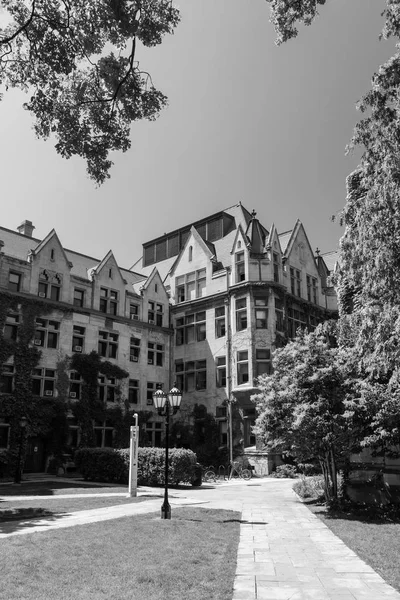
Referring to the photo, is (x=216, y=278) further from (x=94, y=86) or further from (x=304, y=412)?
(x=94, y=86)

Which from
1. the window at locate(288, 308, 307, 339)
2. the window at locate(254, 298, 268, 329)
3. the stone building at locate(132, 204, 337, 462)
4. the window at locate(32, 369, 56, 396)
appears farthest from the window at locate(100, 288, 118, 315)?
the window at locate(288, 308, 307, 339)

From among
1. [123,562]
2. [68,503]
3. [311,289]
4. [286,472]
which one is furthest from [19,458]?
[311,289]

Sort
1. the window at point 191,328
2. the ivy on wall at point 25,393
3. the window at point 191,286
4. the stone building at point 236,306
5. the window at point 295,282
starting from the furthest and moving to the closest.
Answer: the window at point 191,286 < the window at point 295,282 < the window at point 191,328 < the stone building at point 236,306 < the ivy on wall at point 25,393

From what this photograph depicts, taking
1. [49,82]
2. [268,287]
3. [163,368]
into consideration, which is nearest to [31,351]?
[163,368]

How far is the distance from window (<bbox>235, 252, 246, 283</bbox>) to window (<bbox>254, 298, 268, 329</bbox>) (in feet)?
9.10

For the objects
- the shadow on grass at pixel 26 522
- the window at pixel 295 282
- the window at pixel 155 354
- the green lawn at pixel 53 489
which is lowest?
the shadow on grass at pixel 26 522

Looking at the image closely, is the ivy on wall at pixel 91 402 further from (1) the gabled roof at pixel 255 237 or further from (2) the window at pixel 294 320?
(1) the gabled roof at pixel 255 237

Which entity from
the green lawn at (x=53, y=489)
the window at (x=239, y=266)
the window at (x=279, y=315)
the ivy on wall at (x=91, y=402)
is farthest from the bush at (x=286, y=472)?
the window at (x=239, y=266)

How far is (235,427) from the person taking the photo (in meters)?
39.4

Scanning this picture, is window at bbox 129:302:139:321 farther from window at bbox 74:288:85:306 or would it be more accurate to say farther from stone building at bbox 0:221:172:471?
window at bbox 74:288:85:306

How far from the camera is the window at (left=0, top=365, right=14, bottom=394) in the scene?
3441 centimetres

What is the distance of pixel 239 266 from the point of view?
143ft

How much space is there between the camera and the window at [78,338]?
129ft

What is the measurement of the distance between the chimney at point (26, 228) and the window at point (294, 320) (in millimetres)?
24522
